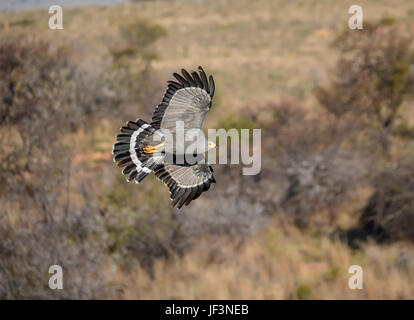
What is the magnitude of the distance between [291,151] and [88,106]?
6.30 meters

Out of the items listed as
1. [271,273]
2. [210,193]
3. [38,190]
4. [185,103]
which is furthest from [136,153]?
[210,193]

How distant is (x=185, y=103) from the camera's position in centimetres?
611

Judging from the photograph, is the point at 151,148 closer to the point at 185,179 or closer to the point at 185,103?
the point at 185,179

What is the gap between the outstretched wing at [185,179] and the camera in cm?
608

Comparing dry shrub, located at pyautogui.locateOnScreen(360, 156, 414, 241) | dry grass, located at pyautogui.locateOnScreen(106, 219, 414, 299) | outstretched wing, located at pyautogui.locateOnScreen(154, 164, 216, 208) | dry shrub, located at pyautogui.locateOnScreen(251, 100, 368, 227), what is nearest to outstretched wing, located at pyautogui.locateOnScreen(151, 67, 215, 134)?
outstretched wing, located at pyautogui.locateOnScreen(154, 164, 216, 208)

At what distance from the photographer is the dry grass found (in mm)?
11336

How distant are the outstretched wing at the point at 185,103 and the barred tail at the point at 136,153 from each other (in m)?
0.27

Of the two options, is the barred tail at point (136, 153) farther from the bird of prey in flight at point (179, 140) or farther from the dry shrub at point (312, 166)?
the dry shrub at point (312, 166)

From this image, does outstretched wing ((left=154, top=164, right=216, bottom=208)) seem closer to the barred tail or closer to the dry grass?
the barred tail

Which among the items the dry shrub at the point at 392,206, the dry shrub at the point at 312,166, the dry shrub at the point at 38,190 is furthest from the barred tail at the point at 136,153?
the dry shrub at the point at 392,206

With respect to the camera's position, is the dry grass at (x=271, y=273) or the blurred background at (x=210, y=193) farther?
the dry grass at (x=271, y=273)

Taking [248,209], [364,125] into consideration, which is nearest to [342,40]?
[364,125]

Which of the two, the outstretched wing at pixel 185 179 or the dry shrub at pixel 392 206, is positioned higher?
the dry shrub at pixel 392 206
